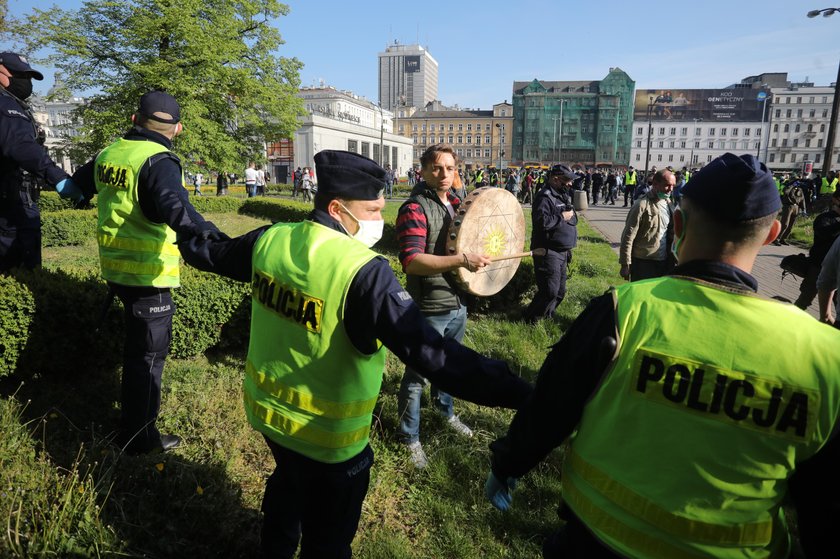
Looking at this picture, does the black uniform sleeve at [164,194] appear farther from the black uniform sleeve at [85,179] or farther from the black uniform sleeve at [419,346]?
the black uniform sleeve at [419,346]

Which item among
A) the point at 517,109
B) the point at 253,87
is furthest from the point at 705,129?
the point at 253,87

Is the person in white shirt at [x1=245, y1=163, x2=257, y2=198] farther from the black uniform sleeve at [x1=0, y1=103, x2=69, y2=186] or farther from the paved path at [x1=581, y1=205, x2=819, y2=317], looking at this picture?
the black uniform sleeve at [x1=0, y1=103, x2=69, y2=186]

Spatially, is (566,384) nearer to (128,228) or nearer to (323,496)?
(323,496)

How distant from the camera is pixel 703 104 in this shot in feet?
330

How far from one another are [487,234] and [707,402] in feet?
8.97

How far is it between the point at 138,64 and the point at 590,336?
73.4 ft

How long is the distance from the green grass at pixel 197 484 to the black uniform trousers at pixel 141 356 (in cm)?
17

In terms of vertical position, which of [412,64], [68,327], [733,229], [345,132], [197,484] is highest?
[412,64]

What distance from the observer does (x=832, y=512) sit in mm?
1300

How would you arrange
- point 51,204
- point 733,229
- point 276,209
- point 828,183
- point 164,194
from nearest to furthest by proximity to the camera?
1. point 733,229
2. point 164,194
3. point 51,204
4. point 276,209
5. point 828,183

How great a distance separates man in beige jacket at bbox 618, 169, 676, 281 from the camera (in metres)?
6.01

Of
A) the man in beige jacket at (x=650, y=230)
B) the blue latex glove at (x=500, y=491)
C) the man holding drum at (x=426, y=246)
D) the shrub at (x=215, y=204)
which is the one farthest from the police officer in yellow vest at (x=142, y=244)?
the shrub at (x=215, y=204)

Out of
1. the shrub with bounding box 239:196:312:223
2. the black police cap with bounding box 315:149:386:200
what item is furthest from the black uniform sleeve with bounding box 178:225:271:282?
the shrub with bounding box 239:196:312:223

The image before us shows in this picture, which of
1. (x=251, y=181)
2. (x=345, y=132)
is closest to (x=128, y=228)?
(x=251, y=181)
